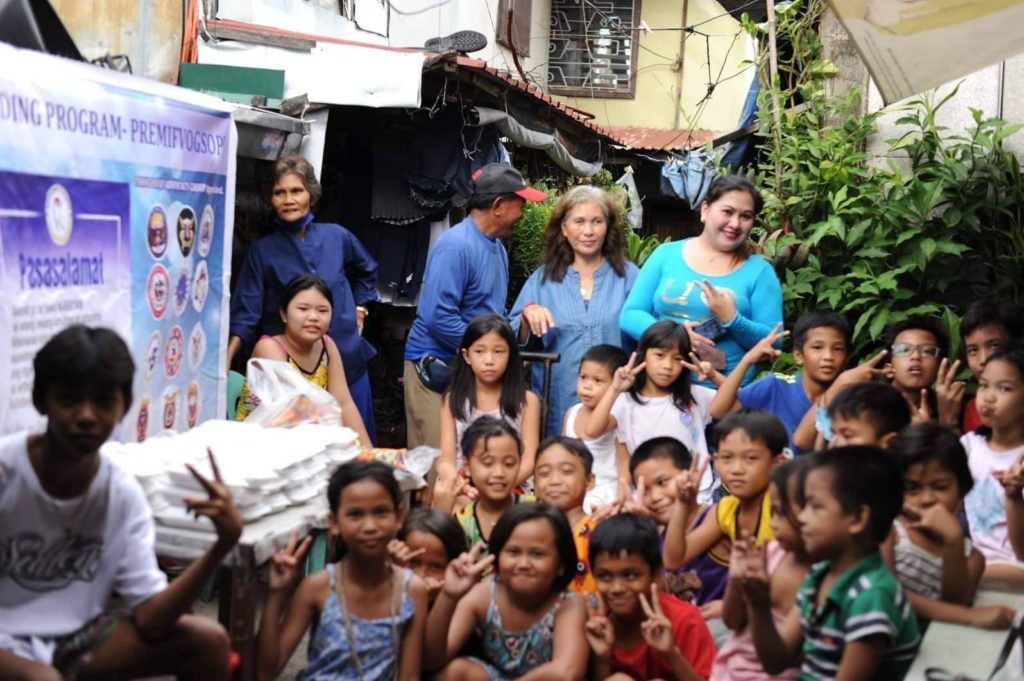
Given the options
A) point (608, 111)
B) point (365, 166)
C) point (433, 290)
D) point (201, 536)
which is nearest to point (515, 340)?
point (433, 290)

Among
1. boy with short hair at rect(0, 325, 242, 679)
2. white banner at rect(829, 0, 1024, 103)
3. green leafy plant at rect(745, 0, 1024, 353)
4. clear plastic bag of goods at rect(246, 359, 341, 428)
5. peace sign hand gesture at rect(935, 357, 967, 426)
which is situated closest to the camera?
boy with short hair at rect(0, 325, 242, 679)

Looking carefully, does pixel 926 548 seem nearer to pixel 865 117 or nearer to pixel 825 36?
pixel 865 117

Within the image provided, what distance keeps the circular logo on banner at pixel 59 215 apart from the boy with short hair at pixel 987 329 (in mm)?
3623

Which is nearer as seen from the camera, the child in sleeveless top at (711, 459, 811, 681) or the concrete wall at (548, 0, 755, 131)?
the child in sleeveless top at (711, 459, 811, 681)

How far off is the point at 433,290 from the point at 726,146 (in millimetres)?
5767

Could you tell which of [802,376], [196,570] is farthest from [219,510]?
[802,376]

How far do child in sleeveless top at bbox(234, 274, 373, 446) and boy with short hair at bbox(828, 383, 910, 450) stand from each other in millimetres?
2412

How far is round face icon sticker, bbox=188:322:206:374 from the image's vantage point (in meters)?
5.75

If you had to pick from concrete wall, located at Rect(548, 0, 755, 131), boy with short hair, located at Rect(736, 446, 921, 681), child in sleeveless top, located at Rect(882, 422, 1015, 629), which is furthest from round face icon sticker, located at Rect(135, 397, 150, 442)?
concrete wall, located at Rect(548, 0, 755, 131)

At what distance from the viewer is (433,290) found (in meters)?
6.58

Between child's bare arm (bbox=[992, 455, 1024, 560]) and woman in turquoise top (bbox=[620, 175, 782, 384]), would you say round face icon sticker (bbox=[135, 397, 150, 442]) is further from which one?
child's bare arm (bbox=[992, 455, 1024, 560])

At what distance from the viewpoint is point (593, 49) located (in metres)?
20.7

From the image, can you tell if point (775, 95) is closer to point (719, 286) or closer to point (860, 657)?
point (719, 286)

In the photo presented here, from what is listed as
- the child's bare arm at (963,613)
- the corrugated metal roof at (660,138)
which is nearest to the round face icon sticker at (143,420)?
the child's bare arm at (963,613)
